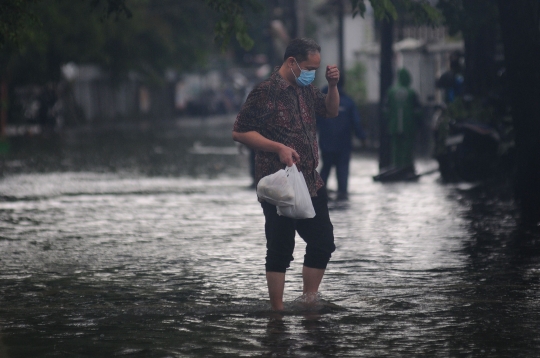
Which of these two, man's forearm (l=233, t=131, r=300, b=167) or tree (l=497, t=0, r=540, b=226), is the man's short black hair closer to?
man's forearm (l=233, t=131, r=300, b=167)

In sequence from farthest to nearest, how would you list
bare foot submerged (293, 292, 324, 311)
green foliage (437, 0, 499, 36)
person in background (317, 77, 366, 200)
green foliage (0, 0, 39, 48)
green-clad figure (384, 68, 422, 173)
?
green-clad figure (384, 68, 422, 173) < green foliage (437, 0, 499, 36) < person in background (317, 77, 366, 200) < green foliage (0, 0, 39, 48) < bare foot submerged (293, 292, 324, 311)

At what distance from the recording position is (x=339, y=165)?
15.5 metres

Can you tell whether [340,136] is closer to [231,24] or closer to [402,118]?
[402,118]

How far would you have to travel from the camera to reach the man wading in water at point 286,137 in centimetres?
726

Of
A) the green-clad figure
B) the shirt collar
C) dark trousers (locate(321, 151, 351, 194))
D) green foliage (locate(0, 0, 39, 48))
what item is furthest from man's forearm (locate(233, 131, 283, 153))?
the green-clad figure

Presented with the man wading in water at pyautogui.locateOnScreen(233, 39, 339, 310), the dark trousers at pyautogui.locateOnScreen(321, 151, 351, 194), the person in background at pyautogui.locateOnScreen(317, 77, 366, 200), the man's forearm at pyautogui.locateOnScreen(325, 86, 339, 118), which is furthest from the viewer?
the dark trousers at pyautogui.locateOnScreen(321, 151, 351, 194)

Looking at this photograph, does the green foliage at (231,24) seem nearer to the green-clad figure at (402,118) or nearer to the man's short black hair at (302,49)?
the man's short black hair at (302,49)

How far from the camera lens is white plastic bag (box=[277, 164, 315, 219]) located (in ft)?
23.1

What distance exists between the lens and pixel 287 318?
23.7ft

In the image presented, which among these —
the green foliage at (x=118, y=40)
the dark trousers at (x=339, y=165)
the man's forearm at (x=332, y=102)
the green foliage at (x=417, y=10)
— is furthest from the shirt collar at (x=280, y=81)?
the green foliage at (x=118, y=40)

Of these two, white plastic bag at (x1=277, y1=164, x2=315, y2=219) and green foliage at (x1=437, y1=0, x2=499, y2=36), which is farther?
green foliage at (x1=437, y1=0, x2=499, y2=36)

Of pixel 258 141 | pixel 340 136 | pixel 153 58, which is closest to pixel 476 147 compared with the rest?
pixel 340 136

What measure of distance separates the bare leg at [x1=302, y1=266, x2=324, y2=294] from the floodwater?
16 centimetres

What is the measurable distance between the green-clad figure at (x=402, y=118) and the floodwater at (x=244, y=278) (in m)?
1.74
